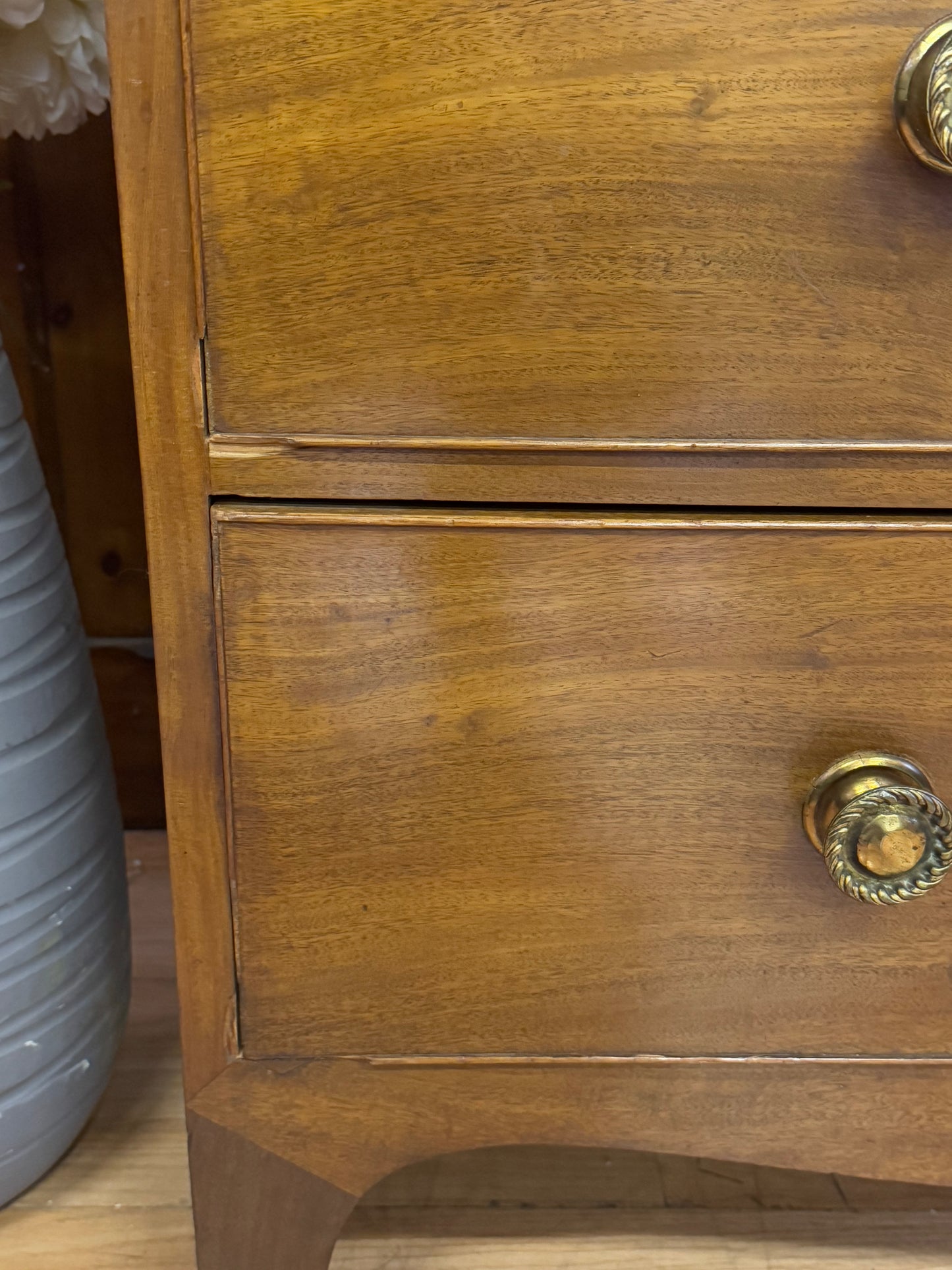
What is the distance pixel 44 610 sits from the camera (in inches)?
20.0

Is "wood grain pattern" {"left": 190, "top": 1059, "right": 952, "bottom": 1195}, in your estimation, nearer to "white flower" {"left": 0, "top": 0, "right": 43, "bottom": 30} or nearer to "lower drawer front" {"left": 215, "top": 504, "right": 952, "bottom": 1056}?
"lower drawer front" {"left": 215, "top": 504, "right": 952, "bottom": 1056}

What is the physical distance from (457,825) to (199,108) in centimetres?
26

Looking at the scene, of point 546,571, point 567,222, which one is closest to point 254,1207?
point 546,571

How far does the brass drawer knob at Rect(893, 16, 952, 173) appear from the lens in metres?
0.31

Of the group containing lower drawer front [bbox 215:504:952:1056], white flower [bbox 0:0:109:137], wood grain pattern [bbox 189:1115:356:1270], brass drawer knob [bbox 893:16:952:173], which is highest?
white flower [bbox 0:0:109:137]

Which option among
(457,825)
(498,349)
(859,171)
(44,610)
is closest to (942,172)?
(859,171)

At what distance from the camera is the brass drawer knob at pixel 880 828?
14.6 inches

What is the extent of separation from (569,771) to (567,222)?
0.62 feet

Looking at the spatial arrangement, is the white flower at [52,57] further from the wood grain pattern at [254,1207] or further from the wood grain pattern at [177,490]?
the wood grain pattern at [254,1207]

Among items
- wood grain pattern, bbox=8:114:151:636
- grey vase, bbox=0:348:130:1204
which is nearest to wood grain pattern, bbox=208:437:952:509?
grey vase, bbox=0:348:130:1204

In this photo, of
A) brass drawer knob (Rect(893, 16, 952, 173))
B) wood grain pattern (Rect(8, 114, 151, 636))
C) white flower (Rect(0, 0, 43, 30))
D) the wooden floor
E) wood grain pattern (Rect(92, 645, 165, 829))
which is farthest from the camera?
wood grain pattern (Rect(92, 645, 165, 829))

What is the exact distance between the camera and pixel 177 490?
37 centimetres

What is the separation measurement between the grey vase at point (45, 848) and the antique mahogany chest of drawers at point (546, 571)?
119mm

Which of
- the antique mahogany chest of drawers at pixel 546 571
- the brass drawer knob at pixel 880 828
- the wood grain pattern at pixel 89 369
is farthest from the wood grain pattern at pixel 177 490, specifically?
the wood grain pattern at pixel 89 369
